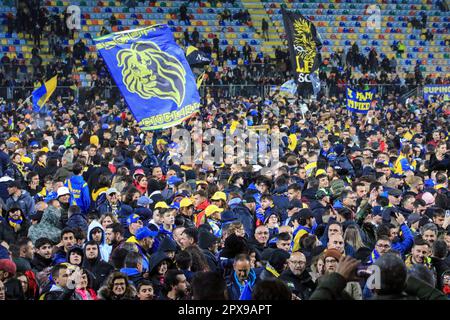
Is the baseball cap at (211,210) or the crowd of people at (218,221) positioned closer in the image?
the crowd of people at (218,221)

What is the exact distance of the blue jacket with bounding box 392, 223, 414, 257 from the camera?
8.34 metres

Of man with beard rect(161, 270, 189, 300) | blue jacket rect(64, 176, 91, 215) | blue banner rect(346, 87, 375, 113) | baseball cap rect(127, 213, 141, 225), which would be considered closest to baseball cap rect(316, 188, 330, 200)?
baseball cap rect(127, 213, 141, 225)

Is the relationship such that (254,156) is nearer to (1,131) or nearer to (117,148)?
Answer: (117,148)

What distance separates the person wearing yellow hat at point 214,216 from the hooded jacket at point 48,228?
1503 mm

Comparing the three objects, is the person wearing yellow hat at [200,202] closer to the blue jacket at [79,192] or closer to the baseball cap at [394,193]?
the blue jacket at [79,192]

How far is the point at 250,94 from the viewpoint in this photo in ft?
97.7

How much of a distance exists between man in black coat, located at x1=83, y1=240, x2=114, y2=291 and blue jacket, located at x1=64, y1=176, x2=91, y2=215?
3283 millimetres

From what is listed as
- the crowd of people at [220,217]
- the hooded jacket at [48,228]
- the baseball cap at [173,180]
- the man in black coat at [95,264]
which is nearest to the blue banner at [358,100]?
the crowd of people at [220,217]

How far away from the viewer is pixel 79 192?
36.0 feet

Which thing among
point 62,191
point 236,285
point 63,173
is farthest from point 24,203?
point 236,285

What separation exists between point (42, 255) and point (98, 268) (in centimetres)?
84

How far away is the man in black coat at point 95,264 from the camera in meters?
7.32

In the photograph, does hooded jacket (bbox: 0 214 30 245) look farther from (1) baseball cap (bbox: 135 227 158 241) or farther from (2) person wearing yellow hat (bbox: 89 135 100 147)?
(2) person wearing yellow hat (bbox: 89 135 100 147)

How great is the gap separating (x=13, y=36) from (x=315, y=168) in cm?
2177
